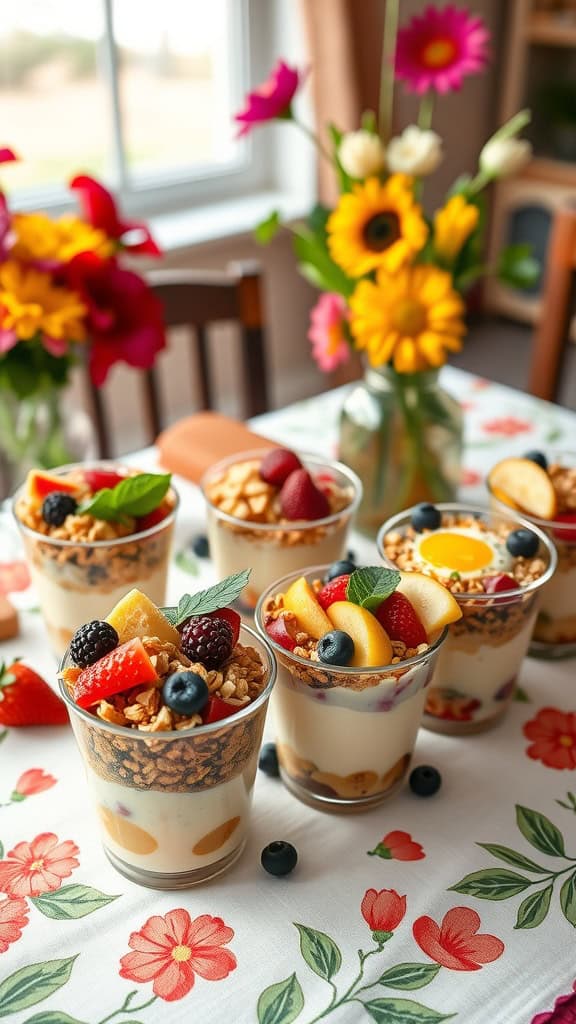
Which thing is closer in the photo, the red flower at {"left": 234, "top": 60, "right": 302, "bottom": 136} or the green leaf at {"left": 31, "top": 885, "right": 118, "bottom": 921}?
the green leaf at {"left": 31, "top": 885, "right": 118, "bottom": 921}

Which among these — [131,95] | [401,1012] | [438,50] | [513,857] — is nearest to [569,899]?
[513,857]

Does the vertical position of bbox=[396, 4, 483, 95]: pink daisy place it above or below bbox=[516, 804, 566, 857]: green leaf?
above

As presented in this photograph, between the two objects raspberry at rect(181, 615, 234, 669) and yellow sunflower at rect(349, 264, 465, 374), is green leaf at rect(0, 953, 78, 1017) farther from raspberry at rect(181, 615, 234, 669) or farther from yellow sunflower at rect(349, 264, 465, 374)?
yellow sunflower at rect(349, 264, 465, 374)

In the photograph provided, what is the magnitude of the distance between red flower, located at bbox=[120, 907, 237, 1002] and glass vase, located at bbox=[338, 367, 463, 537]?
582 mm

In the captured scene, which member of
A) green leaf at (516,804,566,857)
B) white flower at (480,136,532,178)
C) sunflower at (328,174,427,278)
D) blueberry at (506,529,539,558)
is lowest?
green leaf at (516,804,566,857)

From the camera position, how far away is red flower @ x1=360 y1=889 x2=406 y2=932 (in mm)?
702

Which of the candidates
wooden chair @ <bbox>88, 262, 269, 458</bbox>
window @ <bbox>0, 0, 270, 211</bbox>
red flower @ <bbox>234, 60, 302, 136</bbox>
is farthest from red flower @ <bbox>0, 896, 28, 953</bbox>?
window @ <bbox>0, 0, 270, 211</bbox>

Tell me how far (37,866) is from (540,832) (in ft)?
1.36

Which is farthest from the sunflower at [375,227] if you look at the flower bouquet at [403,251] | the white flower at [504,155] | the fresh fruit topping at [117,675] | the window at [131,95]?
the window at [131,95]

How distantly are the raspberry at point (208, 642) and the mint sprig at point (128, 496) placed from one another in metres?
0.23

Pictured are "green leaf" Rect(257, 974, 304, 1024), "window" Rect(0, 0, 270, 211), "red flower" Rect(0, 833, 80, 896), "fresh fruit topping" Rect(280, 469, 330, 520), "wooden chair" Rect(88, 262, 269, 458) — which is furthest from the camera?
"window" Rect(0, 0, 270, 211)

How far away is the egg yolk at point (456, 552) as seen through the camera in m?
0.87

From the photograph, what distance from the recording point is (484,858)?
30.0 inches

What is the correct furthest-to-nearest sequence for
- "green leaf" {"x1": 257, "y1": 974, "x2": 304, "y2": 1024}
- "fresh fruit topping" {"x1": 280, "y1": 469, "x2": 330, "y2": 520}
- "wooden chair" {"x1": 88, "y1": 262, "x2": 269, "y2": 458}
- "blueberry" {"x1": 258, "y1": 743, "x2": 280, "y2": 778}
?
"wooden chair" {"x1": 88, "y1": 262, "x2": 269, "y2": 458}
"fresh fruit topping" {"x1": 280, "y1": 469, "x2": 330, "y2": 520}
"blueberry" {"x1": 258, "y1": 743, "x2": 280, "y2": 778}
"green leaf" {"x1": 257, "y1": 974, "x2": 304, "y2": 1024}
